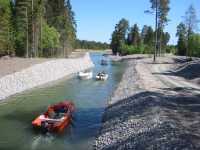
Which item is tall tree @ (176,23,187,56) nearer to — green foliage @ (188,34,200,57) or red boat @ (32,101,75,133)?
green foliage @ (188,34,200,57)

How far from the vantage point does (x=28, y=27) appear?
248ft

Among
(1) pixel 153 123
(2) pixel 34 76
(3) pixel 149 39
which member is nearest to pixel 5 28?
(2) pixel 34 76

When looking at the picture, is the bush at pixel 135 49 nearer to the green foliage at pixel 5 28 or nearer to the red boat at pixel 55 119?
the green foliage at pixel 5 28

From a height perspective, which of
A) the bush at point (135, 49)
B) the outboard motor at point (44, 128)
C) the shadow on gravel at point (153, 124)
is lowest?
the outboard motor at point (44, 128)

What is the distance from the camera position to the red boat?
25.0 metres

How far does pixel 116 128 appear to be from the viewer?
23438 mm

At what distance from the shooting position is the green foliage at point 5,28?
66.2m

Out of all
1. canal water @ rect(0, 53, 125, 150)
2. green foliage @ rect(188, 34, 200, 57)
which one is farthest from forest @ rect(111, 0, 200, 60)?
canal water @ rect(0, 53, 125, 150)

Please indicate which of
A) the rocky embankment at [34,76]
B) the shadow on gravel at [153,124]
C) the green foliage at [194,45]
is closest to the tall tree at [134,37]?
the green foliage at [194,45]

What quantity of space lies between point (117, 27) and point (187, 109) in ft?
417

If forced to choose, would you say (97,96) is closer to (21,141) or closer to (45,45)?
(21,141)

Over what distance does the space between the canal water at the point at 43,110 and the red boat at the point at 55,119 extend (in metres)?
0.50

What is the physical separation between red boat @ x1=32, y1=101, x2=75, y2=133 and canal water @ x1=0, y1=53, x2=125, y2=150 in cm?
50

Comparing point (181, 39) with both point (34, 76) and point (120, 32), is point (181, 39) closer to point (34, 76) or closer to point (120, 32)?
point (120, 32)
